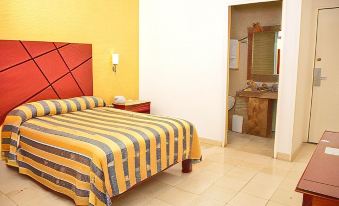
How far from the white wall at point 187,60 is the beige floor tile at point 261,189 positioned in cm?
135

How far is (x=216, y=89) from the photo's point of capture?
4.37 m

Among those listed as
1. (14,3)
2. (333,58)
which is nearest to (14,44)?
(14,3)

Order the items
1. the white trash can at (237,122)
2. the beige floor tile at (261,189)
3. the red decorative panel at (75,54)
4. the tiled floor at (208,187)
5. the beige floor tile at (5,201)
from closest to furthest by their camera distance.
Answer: the beige floor tile at (5,201), the tiled floor at (208,187), the beige floor tile at (261,189), the red decorative panel at (75,54), the white trash can at (237,122)

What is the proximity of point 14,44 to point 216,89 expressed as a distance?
2.85 meters

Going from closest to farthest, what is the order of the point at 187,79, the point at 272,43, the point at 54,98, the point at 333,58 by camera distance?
the point at 54,98, the point at 333,58, the point at 187,79, the point at 272,43

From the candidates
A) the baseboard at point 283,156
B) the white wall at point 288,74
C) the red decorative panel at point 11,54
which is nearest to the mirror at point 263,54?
the white wall at point 288,74

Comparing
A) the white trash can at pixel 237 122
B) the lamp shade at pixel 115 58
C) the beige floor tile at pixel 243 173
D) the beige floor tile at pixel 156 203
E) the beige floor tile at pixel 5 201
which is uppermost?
the lamp shade at pixel 115 58

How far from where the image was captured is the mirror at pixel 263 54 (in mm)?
5012

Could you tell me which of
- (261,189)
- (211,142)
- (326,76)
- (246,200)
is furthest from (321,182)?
(326,76)

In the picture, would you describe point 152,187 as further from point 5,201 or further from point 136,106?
point 136,106

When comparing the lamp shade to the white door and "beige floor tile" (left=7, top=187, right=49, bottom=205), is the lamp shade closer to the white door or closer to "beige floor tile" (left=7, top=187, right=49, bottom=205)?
"beige floor tile" (left=7, top=187, right=49, bottom=205)

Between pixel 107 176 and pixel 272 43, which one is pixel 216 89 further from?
pixel 107 176

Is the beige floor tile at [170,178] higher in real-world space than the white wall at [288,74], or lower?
lower

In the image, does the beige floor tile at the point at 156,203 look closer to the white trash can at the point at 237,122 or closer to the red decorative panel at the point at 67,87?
the red decorative panel at the point at 67,87
